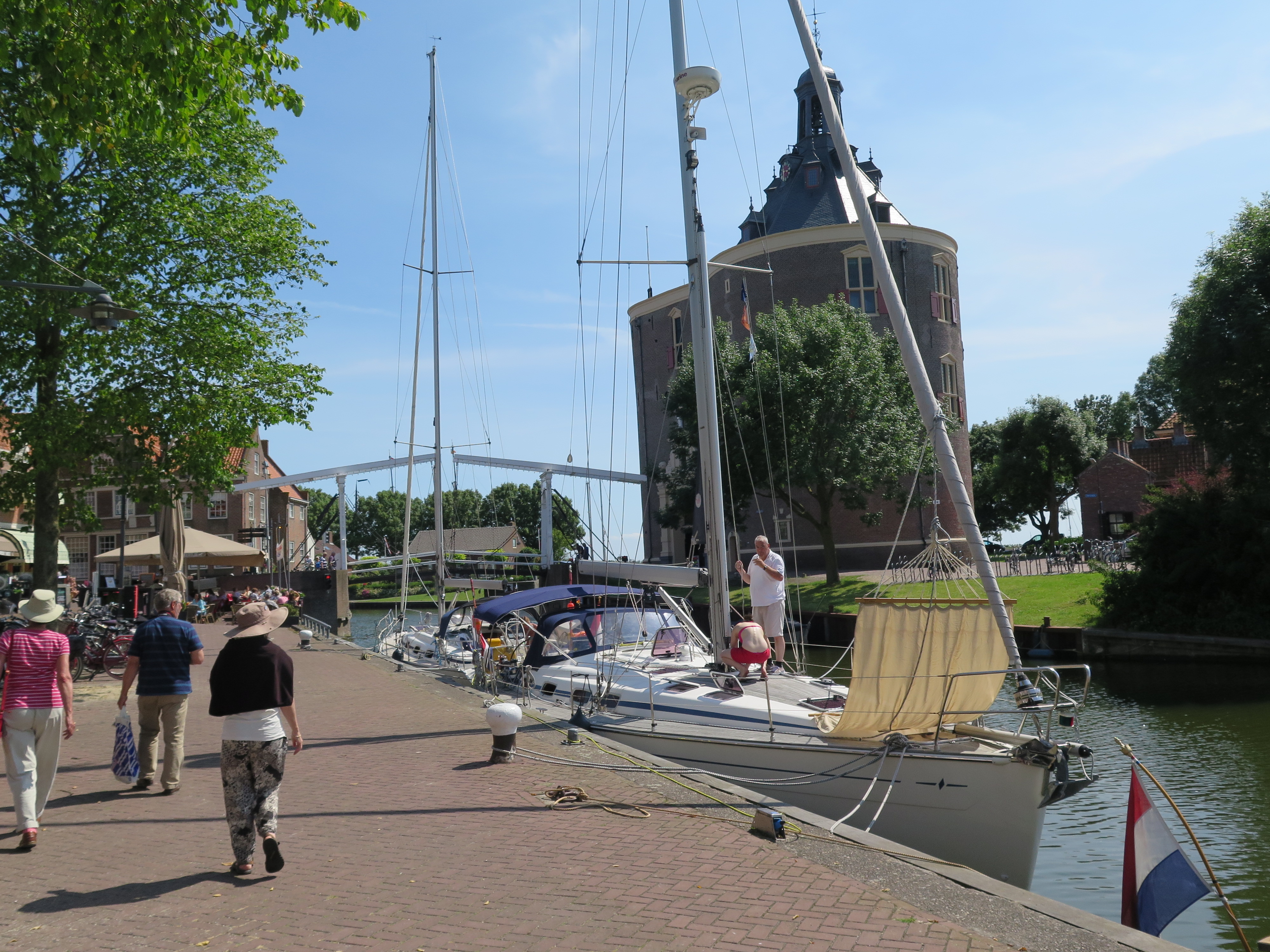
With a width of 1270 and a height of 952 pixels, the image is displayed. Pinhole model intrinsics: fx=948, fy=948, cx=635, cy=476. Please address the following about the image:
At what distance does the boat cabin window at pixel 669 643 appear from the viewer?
13977 mm

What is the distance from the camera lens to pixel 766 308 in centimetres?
4900

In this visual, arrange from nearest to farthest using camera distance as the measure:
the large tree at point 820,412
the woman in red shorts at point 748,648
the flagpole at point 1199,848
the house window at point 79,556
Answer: the flagpole at point 1199,848 → the woman in red shorts at point 748,648 → the large tree at point 820,412 → the house window at point 79,556

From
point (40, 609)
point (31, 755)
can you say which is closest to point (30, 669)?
point (40, 609)

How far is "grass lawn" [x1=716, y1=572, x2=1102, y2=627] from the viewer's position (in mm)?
28781

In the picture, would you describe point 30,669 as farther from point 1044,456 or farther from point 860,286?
point 1044,456

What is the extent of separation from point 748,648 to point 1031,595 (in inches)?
916

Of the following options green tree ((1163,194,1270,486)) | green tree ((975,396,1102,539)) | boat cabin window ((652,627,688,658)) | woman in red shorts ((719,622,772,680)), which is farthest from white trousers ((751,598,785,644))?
green tree ((975,396,1102,539))

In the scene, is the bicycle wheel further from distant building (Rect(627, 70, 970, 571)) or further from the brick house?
distant building (Rect(627, 70, 970, 571))

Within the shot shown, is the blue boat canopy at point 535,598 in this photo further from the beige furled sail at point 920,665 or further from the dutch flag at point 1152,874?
the dutch flag at point 1152,874

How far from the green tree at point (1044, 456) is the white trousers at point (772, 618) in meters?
56.2

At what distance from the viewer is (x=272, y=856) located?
618cm

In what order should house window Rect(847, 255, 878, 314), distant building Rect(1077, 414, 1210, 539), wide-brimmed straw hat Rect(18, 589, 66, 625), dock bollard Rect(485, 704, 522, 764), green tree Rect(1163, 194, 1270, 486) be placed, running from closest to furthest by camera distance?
wide-brimmed straw hat Rect(18, 589, 66, 625), dock bollard Rect(485, 704, 522, 764), green tree Rect(1163, 194, 1270, 486), house window Rect(847, 255, 878, 314), distant building Rect(1077, 414, 1210, 539)

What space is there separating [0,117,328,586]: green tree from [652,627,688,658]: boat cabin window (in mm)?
9243

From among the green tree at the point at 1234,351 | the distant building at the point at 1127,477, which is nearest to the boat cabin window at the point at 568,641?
the green tree at the point at 1234,351
